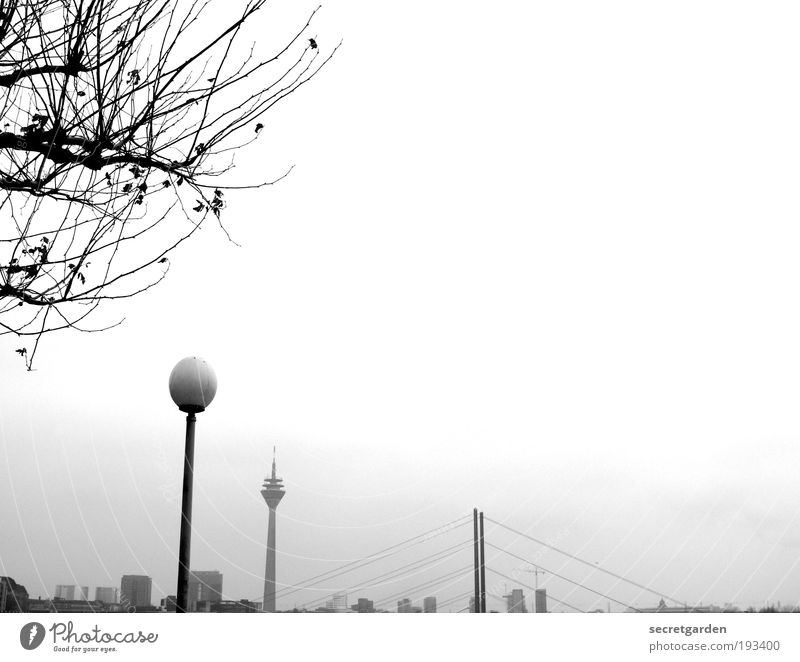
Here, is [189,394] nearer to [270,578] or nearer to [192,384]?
[192,384]

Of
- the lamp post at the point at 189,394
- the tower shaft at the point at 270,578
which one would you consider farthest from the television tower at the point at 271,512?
the lamp post at the point at 189,394

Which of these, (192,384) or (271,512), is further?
(271,512)

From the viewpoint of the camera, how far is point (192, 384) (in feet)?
17.4

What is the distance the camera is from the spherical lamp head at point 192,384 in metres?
5.32

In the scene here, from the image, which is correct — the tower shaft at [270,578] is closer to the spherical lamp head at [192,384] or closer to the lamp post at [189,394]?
the lamp post at [189,394]

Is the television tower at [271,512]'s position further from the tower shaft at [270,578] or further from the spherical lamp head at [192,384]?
the spherical lamp head at [192,384]

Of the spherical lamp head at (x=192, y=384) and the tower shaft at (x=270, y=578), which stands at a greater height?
the spherical lamp head at (x=192, y=384)

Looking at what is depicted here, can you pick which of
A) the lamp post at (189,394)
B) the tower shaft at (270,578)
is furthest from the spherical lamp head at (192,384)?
the tower shaft at (270,578)

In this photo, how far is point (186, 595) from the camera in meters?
4.89

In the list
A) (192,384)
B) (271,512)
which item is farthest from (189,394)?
(271,512)

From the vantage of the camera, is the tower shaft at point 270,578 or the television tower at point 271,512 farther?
the television tower at point 271,512
